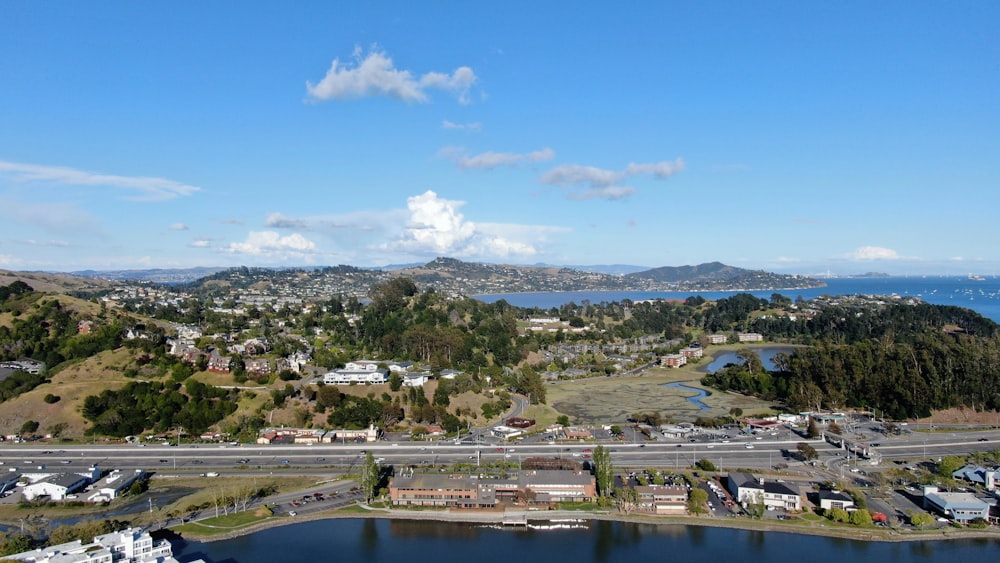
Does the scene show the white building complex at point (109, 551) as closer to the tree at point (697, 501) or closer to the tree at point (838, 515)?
the tree at point (697, 501)

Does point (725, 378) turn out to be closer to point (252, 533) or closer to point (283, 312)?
point (252, 533)

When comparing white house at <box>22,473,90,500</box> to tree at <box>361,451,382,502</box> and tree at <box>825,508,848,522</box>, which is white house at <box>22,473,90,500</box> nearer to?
tree at <box>361,451,382,502</box>

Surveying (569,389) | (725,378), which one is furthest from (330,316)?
(725,378)

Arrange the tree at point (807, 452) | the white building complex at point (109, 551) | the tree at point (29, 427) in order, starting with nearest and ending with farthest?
the white building complex at point (109, 551) → the tree at point (807, 452) → the tree at point (29, 427)

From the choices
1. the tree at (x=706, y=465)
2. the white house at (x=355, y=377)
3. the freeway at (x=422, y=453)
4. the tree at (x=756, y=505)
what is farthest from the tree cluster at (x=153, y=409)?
the tree at (x=756, y=505)

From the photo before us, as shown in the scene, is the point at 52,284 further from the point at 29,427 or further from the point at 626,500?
the point at 626,500

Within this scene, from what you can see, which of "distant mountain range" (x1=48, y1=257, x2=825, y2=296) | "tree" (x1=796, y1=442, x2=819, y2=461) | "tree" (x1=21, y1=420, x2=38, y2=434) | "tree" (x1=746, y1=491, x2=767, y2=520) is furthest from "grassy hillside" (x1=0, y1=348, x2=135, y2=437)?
"distant mountain range" (x1=48, y1=257, x2=825, y2=296)
